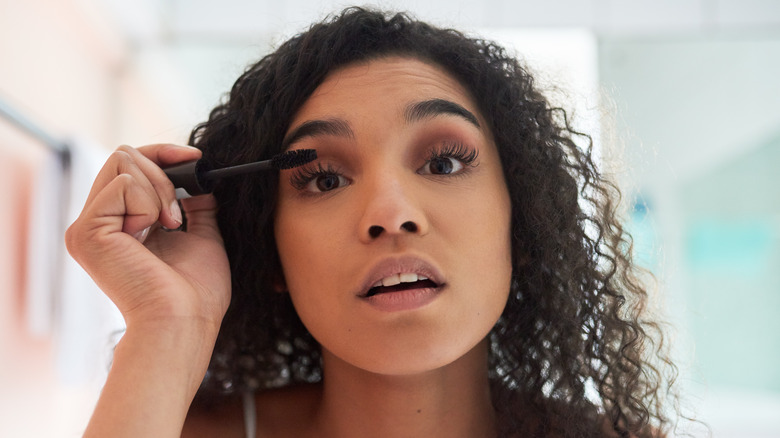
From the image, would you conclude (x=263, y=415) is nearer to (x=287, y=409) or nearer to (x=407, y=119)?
(x=287, y=409)

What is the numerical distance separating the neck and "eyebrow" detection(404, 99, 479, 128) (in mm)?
284

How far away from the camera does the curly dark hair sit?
2.66 feet

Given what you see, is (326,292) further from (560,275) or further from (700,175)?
(700,175)

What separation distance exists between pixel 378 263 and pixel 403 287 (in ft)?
0.11

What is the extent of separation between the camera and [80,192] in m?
1.38

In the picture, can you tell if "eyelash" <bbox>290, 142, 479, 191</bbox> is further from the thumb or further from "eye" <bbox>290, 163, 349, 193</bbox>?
the thumb

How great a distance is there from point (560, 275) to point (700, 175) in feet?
6.76

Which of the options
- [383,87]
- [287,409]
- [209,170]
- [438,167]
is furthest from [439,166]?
[287,409]

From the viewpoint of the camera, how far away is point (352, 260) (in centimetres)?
67

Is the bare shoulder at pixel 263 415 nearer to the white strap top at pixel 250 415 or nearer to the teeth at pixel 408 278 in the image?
the white strap top at pixel 250 415

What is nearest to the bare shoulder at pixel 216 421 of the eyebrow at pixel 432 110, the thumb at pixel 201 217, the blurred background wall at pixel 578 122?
the thumb at pixel 201 217

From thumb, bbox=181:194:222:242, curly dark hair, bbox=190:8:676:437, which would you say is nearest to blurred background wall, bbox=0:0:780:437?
curly dark hair, bbox=190:8:676:437

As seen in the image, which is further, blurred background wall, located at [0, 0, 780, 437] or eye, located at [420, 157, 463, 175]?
blurred background wall, located at [0, 0, 780, 437]

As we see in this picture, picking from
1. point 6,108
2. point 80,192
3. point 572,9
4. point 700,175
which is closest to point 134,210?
point 6,108
